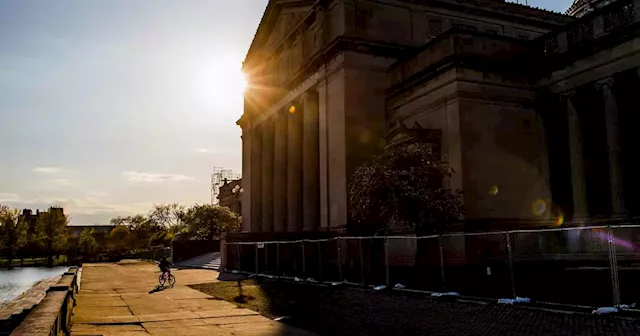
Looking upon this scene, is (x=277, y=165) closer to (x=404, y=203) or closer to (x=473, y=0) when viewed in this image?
(x=473, y=0)

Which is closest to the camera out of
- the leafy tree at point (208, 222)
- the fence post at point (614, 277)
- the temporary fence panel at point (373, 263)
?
the fence post at point (614, 277)

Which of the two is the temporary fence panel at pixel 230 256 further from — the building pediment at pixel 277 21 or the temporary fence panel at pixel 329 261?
the building pediment at pixel 277 21

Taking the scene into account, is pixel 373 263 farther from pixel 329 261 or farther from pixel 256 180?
pixel 256 180

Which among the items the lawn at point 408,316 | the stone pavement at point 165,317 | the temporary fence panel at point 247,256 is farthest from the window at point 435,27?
the stone pavement at point 165,317


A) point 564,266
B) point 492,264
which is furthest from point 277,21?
point 564,266

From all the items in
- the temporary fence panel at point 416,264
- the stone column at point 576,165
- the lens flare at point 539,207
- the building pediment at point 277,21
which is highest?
the building pediment at point 277,21

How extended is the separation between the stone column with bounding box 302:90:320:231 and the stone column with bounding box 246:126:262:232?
1292 cm

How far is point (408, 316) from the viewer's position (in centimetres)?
1368

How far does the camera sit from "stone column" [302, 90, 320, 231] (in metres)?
39.5

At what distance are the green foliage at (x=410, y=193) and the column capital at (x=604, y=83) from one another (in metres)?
8.62

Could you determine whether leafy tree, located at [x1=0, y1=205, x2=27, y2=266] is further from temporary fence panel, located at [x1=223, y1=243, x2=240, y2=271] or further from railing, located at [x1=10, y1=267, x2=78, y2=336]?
railing, located at [x1=10, y1=267, x2=78, y2=336]

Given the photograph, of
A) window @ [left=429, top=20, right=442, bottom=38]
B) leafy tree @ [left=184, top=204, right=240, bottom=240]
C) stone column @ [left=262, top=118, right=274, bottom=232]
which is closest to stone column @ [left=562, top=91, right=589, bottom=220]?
window @ [left=429, top=20, right=442, bottom=38]

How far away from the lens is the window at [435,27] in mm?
38688

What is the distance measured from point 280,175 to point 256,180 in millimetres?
7686
